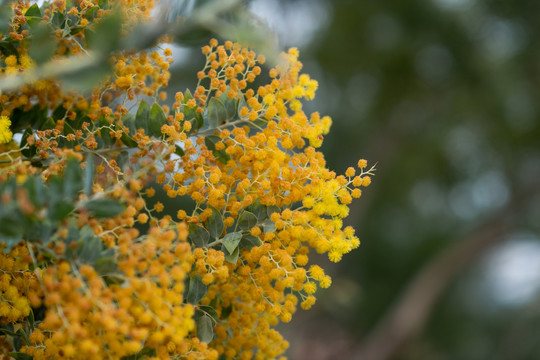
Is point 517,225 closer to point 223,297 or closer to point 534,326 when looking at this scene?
point 534,326

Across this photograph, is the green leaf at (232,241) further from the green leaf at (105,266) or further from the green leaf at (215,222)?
the green leaf at (105,266)

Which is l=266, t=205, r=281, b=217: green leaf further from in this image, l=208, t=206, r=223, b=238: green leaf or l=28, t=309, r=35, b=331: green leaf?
l=28, t=309, r=35, b=331: green leaf

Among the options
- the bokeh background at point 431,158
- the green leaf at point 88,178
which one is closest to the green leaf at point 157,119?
the green leaf at point 88,178

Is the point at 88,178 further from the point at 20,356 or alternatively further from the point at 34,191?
the point at 20,356

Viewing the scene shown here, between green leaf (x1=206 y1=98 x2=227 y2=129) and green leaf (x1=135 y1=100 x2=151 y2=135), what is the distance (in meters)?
0.08

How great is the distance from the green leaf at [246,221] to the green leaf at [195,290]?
80 mm

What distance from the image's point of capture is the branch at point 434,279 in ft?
11.6

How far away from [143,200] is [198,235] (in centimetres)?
8

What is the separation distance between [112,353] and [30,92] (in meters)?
0.36

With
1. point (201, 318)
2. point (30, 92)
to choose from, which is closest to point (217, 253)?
point (201, 318)

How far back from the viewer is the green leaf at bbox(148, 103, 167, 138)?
629 mm

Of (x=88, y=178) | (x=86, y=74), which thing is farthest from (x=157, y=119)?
(x=86, y=74)

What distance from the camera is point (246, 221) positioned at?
599mm

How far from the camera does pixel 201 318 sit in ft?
1.94
